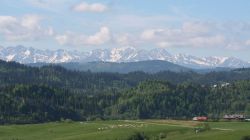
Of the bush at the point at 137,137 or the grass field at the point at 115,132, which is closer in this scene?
the bush at the point at 137,137

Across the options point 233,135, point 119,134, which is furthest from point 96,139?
point 233,135

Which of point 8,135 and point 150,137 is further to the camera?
point 8,135

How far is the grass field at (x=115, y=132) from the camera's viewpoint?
473ft

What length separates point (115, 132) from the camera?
16138 centimetres

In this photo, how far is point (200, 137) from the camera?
138 metres

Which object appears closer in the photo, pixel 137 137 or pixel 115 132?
pixel 137 137

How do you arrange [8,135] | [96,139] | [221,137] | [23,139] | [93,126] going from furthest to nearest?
1. [93,126]
2. [8,135]
3. [23,139]
4. [96,139]
5. [221,137]

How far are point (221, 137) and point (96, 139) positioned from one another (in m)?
29.8

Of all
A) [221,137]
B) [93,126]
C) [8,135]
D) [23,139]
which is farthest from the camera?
[93,126]

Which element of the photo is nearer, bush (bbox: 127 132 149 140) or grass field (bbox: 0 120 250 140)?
bush (bbox: 127 132 149 140)

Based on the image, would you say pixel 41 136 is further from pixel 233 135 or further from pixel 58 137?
pixel 233 135

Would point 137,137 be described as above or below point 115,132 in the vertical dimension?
above

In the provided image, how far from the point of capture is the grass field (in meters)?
144

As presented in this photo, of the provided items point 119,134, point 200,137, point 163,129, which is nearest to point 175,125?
point 163,129
